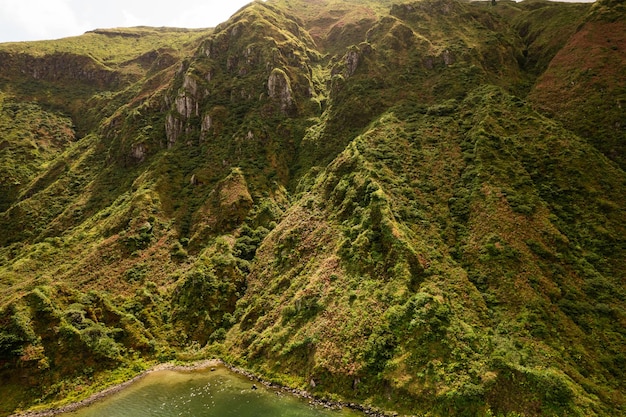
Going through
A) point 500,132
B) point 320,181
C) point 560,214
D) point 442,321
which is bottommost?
point 442,321

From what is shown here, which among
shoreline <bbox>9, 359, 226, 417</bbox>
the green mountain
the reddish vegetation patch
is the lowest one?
shoreline <bbox>9, 359, 226, 417</bbox>

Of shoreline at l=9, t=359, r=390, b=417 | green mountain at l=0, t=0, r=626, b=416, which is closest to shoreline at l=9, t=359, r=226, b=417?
shoreline at l=9, t=359, r=390, b=417

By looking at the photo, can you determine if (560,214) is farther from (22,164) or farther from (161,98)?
(22,164)

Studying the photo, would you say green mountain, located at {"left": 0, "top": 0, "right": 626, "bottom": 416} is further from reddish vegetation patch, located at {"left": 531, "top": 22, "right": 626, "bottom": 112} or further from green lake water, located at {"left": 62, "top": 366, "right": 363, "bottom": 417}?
green lake water, located at {"left": 62, "top": 366, "right": 363, "bottom": 417}

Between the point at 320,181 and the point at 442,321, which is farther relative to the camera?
the point at 320,181

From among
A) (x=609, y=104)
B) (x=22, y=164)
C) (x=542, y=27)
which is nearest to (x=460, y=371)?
(x=609, y=104)

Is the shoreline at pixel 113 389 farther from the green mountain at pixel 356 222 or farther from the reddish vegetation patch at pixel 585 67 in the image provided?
the reddish vegetation patch at pixel 585 67
